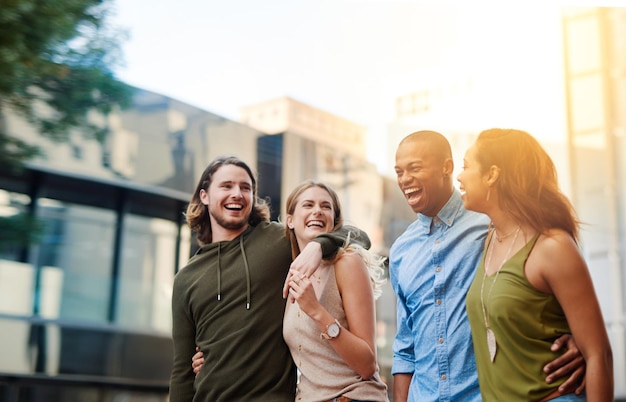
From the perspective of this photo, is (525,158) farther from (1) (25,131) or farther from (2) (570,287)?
(1) (25,131)

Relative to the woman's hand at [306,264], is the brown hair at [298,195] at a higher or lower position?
higher

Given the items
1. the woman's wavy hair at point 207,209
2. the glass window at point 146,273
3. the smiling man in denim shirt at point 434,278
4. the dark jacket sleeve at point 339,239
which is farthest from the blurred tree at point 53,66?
the smiling man in denim shirt at point 434,278

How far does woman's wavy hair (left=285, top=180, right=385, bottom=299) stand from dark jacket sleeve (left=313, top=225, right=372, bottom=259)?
19 millimetres

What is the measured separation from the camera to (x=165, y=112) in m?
9.84

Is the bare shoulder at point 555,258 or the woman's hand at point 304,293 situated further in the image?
the woman's hand at point 304,293

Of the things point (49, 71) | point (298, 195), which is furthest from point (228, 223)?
point (49, 71)

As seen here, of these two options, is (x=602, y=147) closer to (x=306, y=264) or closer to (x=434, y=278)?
(x=434, y=278)

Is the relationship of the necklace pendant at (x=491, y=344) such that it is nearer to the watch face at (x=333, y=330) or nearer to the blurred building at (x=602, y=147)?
the watch face at (x=333, y=330)

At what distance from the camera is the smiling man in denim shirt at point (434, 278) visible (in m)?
2.03

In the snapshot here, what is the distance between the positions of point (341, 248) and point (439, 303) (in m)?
0.30

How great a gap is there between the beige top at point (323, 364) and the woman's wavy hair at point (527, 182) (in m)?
0.55

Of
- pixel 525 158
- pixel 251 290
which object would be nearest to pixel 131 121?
pixel 251 290

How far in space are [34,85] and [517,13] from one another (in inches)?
531

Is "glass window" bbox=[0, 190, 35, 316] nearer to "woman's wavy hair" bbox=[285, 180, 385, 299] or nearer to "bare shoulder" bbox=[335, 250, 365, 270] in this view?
"woman's wavy hair" bbox=[285, 180, 385, 299]
